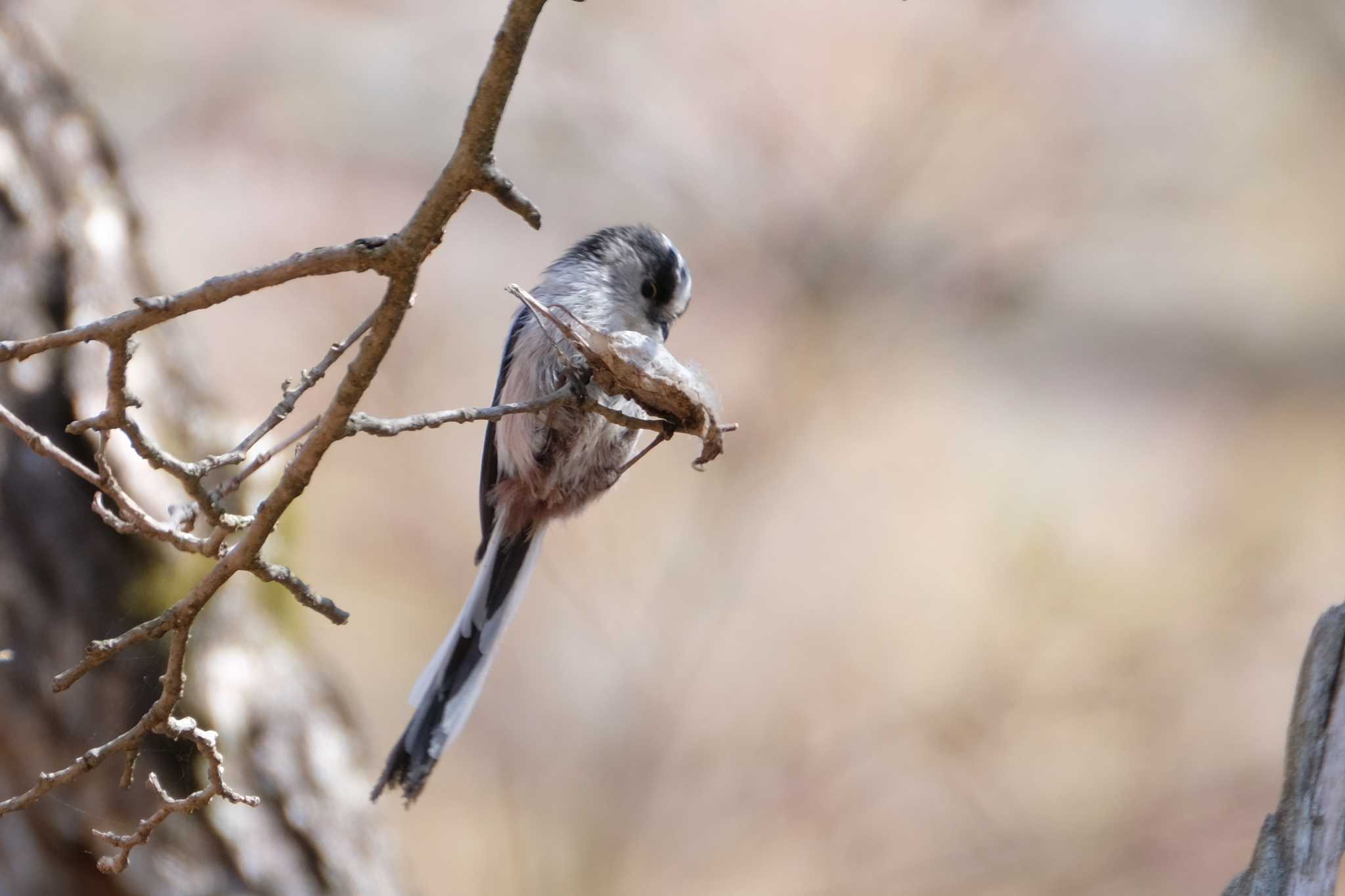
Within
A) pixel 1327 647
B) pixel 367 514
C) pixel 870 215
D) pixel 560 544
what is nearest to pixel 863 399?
pixel 870 215

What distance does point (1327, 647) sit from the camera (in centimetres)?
158

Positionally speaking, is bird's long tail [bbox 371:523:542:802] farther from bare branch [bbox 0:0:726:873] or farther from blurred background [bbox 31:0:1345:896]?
blurred background [bbox 31:0:1345:896]

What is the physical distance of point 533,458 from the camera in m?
2.28

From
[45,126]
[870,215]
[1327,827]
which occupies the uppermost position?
[870,215]

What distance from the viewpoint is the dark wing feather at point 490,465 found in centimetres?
247

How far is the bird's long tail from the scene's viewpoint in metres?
2.12

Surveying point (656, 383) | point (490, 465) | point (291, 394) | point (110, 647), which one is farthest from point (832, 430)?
point (110, 647)

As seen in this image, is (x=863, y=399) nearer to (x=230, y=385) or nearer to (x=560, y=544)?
(x=560, y=544)

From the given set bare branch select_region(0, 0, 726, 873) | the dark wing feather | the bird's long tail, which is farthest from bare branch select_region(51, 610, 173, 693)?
the dark wing feather

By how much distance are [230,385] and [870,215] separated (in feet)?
12.5

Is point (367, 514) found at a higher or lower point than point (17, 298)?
higher

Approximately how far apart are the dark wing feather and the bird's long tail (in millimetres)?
70

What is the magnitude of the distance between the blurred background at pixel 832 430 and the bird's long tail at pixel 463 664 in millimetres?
2292

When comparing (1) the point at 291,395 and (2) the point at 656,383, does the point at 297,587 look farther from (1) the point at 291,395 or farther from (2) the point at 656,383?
(2) the point at 656,383
